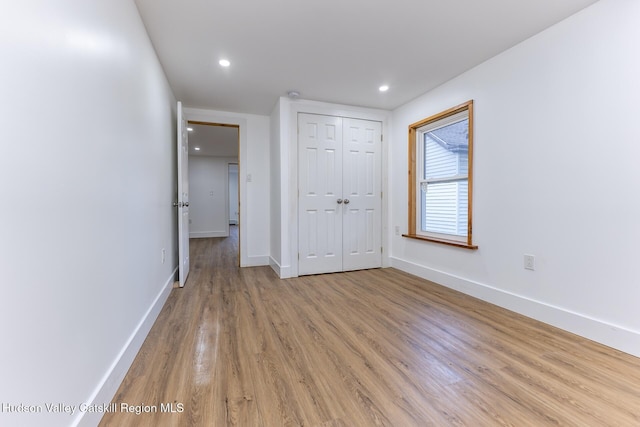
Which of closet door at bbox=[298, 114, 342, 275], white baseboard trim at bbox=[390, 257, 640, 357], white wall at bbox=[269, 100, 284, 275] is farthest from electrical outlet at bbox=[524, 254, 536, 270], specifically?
white wall at bbox=[269, 100, 284, 275]

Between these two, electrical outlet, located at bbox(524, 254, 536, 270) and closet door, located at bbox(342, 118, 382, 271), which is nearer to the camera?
electrical outlet, located at bbox(524, 254, 536, 270)

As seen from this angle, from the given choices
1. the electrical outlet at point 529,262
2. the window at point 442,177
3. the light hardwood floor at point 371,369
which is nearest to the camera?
the light hardwood floor at point 371,369

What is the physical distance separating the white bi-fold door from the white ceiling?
0.63m

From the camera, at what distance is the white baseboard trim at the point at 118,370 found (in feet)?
3.63

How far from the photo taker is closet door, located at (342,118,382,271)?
12.3 feet

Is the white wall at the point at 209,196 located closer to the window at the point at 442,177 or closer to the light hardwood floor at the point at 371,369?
the light hardwood floor at the point at 371,369

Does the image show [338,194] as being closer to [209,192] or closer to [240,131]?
[240,131]

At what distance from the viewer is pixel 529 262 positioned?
89.0 inches

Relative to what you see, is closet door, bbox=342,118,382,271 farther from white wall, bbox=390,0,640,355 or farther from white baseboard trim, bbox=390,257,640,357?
white wall, bbox=390,0,640,355

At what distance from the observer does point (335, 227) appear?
12.2ft

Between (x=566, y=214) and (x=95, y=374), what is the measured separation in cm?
299

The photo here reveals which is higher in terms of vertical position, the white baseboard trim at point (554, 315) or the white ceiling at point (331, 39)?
the white ceiling at point (331, 39)

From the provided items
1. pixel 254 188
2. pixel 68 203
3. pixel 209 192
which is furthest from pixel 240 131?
pixel 209 192

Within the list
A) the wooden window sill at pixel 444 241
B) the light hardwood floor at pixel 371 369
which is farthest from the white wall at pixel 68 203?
the wooden window sill at pixel 444 241
